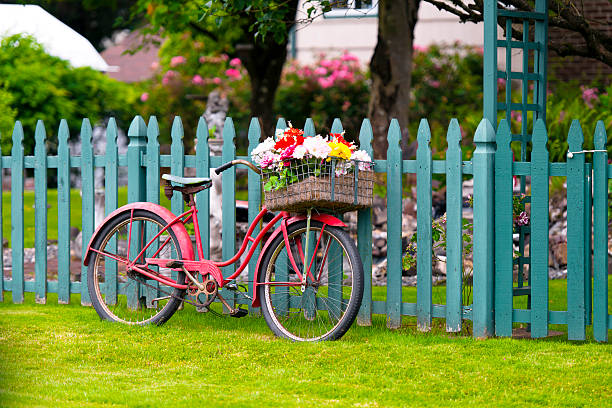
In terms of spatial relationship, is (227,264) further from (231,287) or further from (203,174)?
(203,174)

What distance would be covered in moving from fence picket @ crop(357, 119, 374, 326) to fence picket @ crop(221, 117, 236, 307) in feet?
2.94

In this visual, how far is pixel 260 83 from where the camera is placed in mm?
15180

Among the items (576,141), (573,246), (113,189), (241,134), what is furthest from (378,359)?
(241,134)

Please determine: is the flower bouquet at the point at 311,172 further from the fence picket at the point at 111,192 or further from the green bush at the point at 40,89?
the green bush at the point at 40,89

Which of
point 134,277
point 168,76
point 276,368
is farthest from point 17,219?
point 168,76

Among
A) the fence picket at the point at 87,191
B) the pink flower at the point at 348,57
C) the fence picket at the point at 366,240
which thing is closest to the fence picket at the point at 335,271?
the fence picket at the point at 366,240

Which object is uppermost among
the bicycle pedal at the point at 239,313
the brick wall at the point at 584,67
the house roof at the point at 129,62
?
the house roof at the point at 129,62

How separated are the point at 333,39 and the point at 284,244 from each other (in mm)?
17685

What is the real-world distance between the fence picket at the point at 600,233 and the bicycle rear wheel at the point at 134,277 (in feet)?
8.41

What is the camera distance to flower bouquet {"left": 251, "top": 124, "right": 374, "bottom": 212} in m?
5.41

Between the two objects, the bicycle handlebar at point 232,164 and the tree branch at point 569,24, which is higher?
the tree branch at point 569,24

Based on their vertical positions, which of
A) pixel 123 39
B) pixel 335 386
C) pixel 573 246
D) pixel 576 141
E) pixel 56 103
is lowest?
pixel 335 386

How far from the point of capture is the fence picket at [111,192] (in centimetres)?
663

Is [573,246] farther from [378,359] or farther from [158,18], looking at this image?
[158,18]
